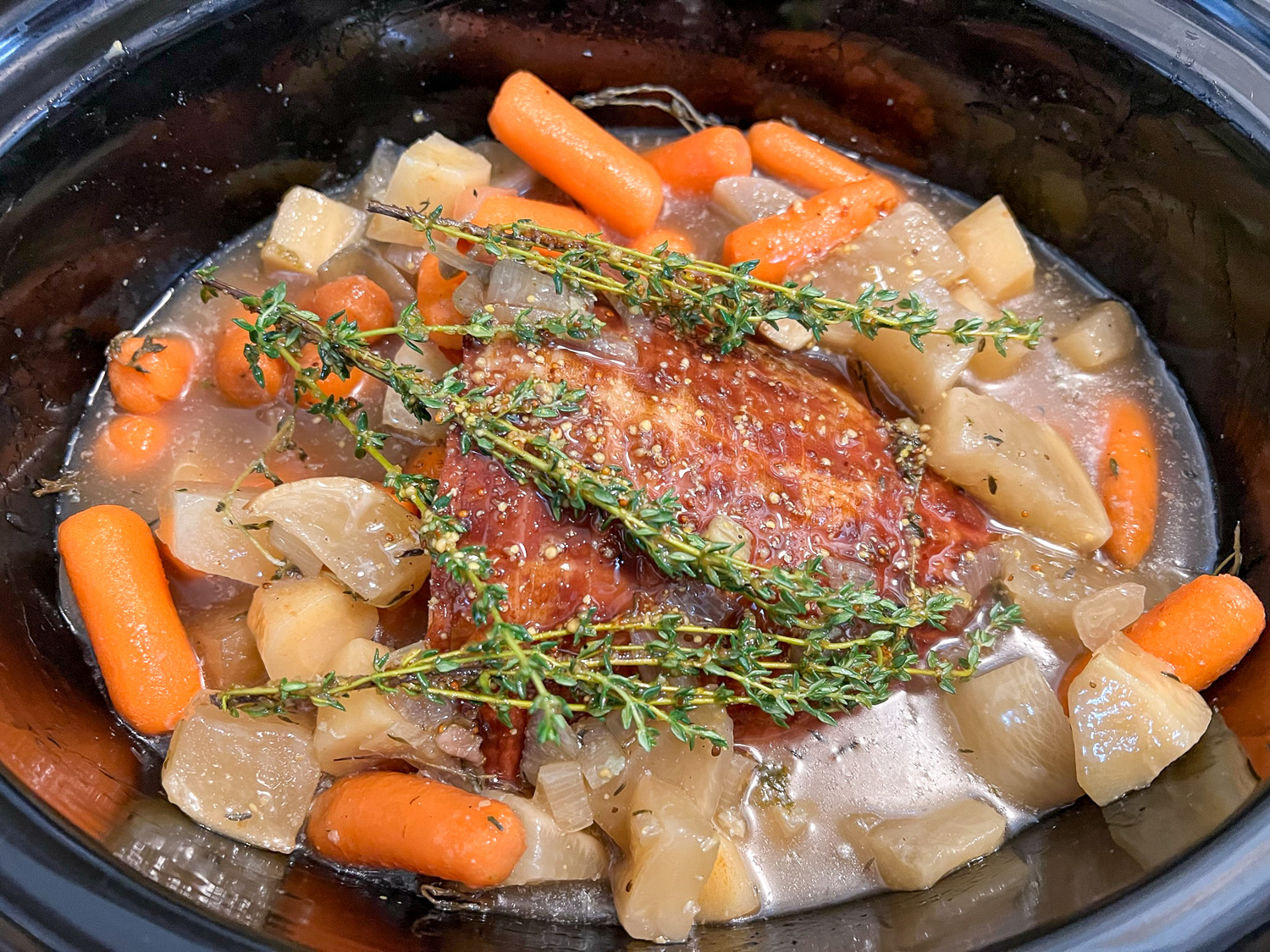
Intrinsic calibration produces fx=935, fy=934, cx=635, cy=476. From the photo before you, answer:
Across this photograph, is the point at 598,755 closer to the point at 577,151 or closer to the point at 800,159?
the point at 577,151

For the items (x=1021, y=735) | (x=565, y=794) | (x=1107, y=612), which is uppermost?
(x=565, y=794)

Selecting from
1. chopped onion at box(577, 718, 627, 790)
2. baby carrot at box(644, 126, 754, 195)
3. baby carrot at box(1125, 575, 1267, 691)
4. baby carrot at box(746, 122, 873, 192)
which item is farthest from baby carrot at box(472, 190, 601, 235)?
baby carrot at box(1125, 575, 1267, 691)

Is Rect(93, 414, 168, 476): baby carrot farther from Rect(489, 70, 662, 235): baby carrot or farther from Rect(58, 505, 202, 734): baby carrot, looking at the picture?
Rect(489, 70, 662, 235): baby carrot

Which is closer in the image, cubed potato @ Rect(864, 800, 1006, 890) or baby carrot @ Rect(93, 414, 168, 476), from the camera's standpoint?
cubed potato @ Rect(864, 800, 1006, 890)

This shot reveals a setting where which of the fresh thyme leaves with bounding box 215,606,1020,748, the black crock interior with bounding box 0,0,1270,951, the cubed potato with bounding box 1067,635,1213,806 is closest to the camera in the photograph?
the black crock interior with bounding box 0,0,1270,951

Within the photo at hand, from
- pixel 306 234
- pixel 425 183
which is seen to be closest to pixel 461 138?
pixel 425 183

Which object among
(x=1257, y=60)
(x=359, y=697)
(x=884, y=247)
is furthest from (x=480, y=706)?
(x=1257, y=60)

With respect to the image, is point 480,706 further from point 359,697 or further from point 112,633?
point 112,633
